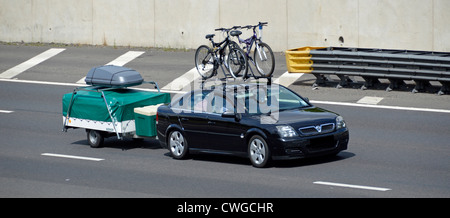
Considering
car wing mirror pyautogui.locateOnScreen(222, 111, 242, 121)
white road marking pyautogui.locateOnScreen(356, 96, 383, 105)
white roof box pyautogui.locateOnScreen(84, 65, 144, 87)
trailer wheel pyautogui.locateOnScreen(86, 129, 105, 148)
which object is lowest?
trailer wheel pyautogui.locateOnScreen(86, 129, 105, 148)

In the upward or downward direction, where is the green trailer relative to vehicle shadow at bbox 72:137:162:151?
upward

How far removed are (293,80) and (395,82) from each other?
3254 mm

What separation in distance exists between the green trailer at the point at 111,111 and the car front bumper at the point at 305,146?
3.41m

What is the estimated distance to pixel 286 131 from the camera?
43.8ft

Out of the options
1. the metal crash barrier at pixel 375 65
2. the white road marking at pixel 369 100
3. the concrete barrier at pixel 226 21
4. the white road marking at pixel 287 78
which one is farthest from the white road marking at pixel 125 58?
the white road marking at pixel 369 100

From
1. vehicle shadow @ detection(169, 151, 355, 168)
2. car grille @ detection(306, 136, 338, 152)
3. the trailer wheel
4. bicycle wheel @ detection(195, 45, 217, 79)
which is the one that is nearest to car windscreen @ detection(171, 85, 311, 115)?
vehicle shadow @ detection(169, 151, 355, 168)

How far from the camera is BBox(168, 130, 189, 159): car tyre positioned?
1491cm

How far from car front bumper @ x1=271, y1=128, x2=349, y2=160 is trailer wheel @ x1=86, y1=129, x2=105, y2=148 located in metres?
4.67

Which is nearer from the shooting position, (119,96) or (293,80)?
(119,96)

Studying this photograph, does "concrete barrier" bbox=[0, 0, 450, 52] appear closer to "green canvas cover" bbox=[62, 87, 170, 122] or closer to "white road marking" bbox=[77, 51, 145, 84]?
"white road marking" bbox=[77, 51, 145, 84]
